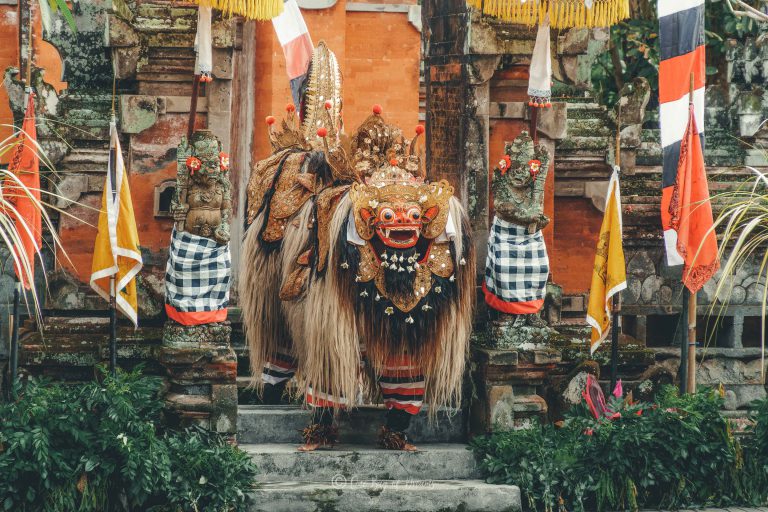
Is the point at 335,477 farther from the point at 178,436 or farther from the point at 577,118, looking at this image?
the point at 577,118

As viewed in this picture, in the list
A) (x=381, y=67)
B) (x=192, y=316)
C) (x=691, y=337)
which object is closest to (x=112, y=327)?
(x=192, y=316)

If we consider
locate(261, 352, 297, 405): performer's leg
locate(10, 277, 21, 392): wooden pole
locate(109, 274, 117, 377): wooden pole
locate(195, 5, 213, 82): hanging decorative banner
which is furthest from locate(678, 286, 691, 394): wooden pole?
locate(10, 277, 21, 392): wooden pole

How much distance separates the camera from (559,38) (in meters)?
10.9

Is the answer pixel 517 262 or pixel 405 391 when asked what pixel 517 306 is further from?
pixel 405 391

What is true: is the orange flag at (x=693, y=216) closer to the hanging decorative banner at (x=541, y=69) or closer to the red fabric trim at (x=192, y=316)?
the hanging decorative banner at (x=541, y=69)

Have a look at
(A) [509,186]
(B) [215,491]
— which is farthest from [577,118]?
(B) [215,491]

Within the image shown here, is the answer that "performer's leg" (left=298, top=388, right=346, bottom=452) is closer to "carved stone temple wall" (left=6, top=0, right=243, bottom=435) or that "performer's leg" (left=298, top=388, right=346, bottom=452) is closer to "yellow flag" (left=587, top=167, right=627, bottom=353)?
"carved stone temple wall" (left=6, top=0, right=243, bottom=435)

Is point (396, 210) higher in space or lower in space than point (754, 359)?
higher

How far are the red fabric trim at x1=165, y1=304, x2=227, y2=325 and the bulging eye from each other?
129cm

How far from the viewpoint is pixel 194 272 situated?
366 inches

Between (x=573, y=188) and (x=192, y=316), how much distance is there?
12.3ft

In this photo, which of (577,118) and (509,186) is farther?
(577,118)

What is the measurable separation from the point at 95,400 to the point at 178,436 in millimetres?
638

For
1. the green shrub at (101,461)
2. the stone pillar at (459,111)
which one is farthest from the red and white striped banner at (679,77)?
the green shrub at (101,461)
